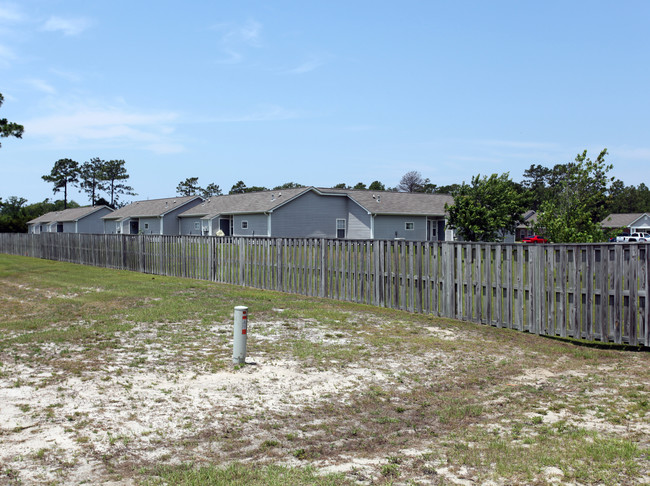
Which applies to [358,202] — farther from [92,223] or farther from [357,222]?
[92,223]

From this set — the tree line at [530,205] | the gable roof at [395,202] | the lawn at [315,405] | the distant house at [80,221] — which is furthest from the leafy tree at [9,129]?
the distant house at [80,221]

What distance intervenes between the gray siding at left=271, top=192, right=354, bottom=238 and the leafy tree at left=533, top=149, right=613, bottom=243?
25109 millimetres

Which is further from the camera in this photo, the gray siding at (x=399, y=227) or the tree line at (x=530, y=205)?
the gray siding at (x=399, y=227)

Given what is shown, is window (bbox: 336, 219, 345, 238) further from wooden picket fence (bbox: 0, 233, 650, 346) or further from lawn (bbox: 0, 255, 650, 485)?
lawn (bbox: 0, 255, 650, 485)

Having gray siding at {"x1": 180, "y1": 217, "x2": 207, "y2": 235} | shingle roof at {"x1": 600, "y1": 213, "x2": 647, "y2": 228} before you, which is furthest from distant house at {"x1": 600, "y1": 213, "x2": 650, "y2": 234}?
gray siding at {"x1": 180, "y1": 217, "x2": 207, "y2": 235}

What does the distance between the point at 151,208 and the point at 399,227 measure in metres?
29.0

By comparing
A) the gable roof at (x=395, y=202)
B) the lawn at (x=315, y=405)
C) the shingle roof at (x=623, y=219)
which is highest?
the gable roof at (x=395, y=202)

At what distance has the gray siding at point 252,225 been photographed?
46750mm

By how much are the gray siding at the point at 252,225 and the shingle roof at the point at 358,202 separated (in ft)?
2.41

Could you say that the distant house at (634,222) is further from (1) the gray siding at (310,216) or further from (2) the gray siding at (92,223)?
(2) the gray siding at (92,223)

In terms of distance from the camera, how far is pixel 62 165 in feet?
368

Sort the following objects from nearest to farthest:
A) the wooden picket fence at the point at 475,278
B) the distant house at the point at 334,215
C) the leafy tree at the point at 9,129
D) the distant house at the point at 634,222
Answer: the wooden picket fence at the point at 475,278 < the leafy tree at the point at 9,129 < the distant house at the point at 334,215 < the distant house at the point at 634,222

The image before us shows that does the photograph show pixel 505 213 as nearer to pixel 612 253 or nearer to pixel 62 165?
pixel 612 253

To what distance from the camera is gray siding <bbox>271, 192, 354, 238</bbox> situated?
1815 inches
